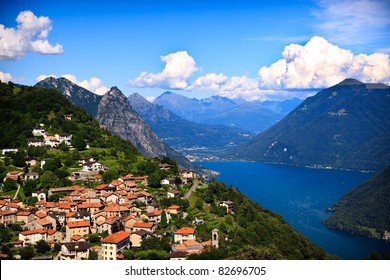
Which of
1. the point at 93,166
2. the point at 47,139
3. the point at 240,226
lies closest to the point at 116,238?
the point at 240,226

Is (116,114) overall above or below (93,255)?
above

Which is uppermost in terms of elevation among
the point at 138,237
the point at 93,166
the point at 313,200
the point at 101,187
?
the point at 93,166

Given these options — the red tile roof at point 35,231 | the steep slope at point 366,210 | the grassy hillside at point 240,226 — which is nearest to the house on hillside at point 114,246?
the red tile roof at point 35,231

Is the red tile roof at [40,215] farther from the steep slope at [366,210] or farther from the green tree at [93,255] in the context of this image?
the steep slope at [366,210]

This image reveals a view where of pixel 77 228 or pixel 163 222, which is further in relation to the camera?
pixel 163 222

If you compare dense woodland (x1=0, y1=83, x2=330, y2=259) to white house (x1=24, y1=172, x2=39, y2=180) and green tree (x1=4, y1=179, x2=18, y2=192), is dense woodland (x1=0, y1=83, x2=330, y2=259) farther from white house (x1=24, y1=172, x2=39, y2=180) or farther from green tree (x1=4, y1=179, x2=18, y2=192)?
white house (x1=24, y1=172, x2=39, y2=180)

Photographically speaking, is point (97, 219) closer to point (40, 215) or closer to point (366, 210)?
point (40, 215)

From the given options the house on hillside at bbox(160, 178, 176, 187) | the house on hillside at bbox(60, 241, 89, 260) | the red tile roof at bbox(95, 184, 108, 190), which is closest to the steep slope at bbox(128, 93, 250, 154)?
the house on hillside at bbox(160, 178, 176, 187)
